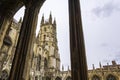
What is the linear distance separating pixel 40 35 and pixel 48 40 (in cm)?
389

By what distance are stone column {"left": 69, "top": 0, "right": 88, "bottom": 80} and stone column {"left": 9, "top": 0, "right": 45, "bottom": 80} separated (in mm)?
1921

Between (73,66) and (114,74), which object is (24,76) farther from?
(114,74)

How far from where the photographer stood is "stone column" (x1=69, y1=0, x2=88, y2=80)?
3.84 m

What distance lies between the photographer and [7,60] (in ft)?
72.3

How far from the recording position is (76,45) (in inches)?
172

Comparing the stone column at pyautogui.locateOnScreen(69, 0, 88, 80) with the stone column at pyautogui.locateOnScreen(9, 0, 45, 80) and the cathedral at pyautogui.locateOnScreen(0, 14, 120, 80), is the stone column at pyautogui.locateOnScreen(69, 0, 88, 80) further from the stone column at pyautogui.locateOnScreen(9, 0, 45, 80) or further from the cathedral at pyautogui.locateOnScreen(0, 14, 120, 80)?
the cathedral at pyautogui.locateOnScreen(0, 14, 120, 80)

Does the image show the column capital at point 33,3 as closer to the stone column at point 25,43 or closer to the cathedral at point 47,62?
the stone column at point 25,43

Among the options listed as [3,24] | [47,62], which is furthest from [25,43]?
[47,62]

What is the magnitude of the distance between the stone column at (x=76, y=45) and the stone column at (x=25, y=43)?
1921mm

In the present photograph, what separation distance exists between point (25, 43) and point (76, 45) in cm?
232

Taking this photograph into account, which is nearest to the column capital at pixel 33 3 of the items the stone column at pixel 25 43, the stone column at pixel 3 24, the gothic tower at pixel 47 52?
the stone column at pixel 25 43

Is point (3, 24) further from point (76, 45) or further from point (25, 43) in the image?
point (76, 45)

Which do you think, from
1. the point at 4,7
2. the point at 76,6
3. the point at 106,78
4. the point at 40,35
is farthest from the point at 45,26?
the point at 76,6

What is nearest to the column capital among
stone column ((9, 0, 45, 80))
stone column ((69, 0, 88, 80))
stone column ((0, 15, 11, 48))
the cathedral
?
stone column ((9, 0, 45, 80))
